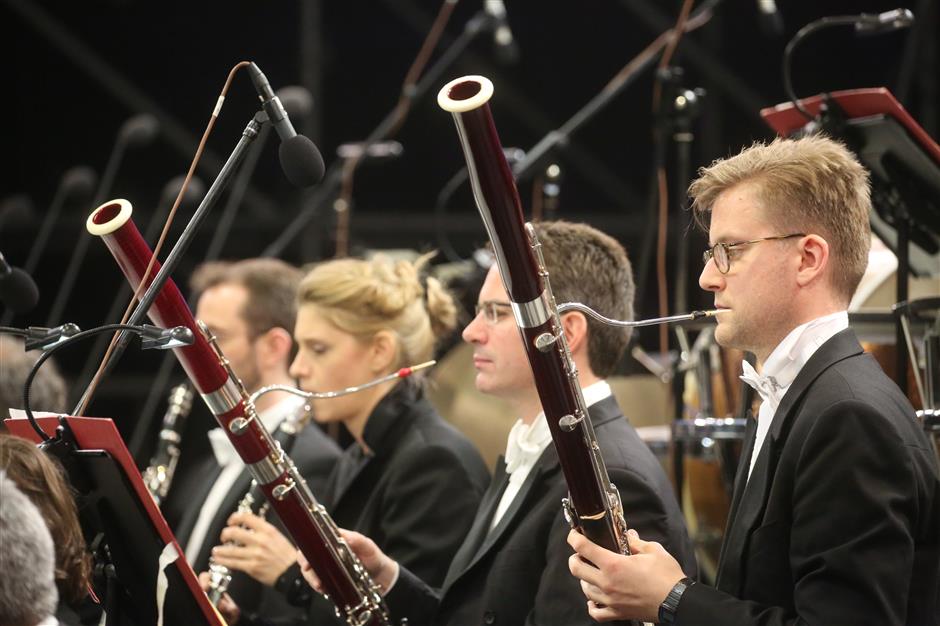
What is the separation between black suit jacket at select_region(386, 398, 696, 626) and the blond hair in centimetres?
84

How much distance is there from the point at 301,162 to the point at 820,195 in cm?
93

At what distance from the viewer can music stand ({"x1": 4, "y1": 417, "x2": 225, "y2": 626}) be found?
2.24m

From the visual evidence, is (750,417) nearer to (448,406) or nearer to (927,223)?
(927,223)

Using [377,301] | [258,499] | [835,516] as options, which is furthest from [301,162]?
[258,499]

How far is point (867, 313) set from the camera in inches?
113

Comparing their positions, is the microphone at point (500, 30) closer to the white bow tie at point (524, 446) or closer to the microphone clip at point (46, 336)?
the white bow tie at point (524, 446)

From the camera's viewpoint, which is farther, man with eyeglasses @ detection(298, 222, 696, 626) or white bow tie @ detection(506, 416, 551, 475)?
white bow tie @ detection(506, 416, 551, 475)

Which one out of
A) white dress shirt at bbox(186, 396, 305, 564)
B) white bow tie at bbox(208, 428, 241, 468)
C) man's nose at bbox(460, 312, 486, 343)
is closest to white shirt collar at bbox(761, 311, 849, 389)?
man's nose at bbox(460, 312, 486, 343)

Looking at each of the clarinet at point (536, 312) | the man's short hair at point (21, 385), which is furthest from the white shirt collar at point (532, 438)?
the man's short hair at point (21, 385)

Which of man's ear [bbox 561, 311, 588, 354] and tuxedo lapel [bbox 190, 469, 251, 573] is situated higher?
man's ear [bbox 561, 311, 588, 354]

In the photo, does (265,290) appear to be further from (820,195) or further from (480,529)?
(820,195)

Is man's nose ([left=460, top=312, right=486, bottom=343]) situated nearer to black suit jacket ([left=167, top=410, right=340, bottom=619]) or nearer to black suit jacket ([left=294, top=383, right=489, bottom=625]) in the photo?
black suit jacket ([left=294, top=383, right=489, bottom=625])

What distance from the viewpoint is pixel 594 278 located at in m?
2.81

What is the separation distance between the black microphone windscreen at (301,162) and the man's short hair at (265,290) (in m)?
1.90
